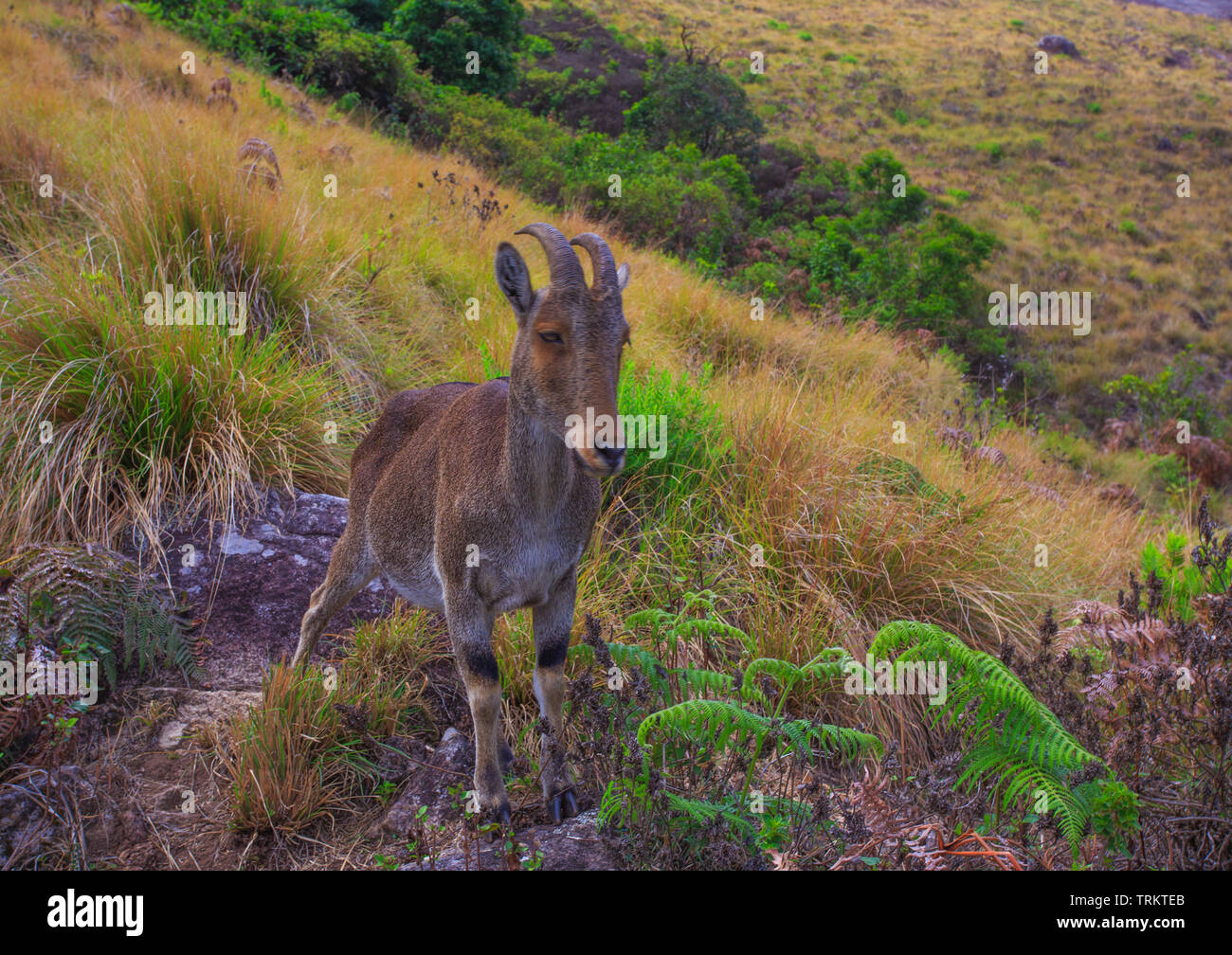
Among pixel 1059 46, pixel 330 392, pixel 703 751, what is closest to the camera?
pixel 703 751

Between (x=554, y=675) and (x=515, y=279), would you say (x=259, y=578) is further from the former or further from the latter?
(x=515, y=279)

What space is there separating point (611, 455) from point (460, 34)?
63.3 ft

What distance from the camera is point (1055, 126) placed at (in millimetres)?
35469

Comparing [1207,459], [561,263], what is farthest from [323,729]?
[1207,459]

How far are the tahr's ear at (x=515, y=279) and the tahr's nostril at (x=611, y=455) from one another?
0.68 m

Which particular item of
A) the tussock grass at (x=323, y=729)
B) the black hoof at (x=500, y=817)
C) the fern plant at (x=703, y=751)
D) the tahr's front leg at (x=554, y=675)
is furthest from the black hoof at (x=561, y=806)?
the tussock grass at (x=323, y=729)

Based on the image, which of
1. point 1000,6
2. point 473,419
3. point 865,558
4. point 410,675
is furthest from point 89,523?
point 1000,6

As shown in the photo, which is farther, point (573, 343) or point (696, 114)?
point (696, 114)

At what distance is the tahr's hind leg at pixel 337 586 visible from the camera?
155 inches

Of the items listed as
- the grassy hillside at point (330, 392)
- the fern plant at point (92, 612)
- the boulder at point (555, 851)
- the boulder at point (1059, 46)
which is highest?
the boulder at point (1059, 46)

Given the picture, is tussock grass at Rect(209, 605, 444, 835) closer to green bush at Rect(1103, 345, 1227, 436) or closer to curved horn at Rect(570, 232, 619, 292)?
curved horn at Rect(570, 232, 619, 292)

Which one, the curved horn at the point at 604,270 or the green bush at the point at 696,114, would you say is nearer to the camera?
the curved horn at the point at 604,270

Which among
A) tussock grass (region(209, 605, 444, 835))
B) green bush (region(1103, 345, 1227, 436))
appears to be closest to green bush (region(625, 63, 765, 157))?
green bush (region(1103, 345, 1227, 436))

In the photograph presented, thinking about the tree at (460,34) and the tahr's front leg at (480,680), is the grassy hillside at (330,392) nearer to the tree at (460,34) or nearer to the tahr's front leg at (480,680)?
the tahr's front leg at (480,680)
